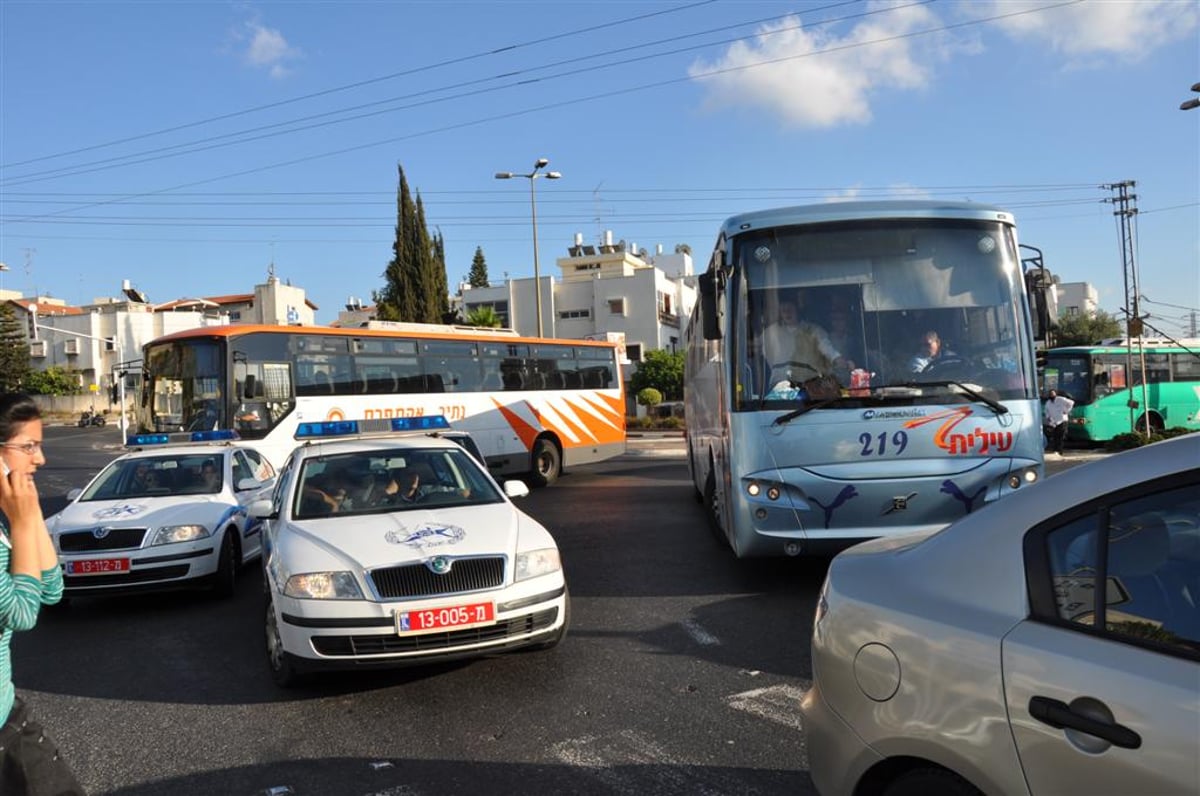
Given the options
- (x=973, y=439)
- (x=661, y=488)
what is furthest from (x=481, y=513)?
(x=661, y=488)

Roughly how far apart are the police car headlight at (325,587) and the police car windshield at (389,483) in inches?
42.0

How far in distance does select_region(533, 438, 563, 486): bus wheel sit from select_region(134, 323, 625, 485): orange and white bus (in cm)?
3

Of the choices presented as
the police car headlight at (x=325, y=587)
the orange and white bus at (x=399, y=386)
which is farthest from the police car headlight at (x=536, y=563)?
the orange and white bus at (x=399, y=386)

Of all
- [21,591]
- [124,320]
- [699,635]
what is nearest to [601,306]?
[124,320]

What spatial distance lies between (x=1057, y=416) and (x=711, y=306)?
56.3 ft

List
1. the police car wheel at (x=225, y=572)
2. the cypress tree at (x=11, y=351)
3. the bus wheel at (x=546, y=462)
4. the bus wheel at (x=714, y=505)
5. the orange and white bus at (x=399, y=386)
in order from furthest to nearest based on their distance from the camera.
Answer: the cypress tree at (x=11, y=351) < the bus wheel at (x=546, y=462) < the orange and white bus at (x=399, y=386) < the bus wheel at (x=714, y=505) < the police car wheel at (x=225, y=572)

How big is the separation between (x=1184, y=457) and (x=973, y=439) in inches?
193

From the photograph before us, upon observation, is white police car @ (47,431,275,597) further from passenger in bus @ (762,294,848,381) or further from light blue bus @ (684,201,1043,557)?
passenger in bus @ (762,294,848,381)

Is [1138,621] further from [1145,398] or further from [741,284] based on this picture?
[1145,398]

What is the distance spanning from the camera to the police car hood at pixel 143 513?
25.7 ft

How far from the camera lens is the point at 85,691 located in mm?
5656

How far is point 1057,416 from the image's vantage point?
21141 mm

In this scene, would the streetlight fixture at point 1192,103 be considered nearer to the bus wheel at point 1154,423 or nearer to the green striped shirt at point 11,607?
the bus wheel at point 1154,423

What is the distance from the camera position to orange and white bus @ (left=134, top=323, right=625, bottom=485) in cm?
1496
